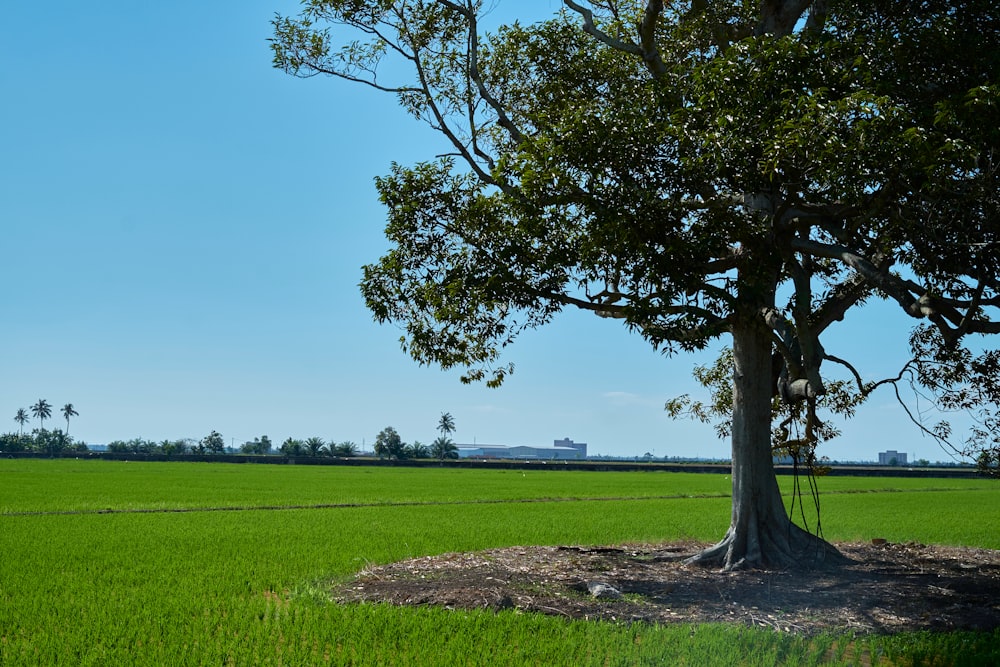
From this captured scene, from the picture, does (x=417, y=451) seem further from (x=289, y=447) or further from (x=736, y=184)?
(x=736, y=184)

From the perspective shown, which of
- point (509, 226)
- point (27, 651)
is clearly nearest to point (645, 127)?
point (509, 226)

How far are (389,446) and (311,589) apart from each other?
121299 millimetres

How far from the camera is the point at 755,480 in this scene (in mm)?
15859

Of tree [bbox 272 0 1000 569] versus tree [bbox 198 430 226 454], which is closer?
tree [bbox 272 0 1000 569]

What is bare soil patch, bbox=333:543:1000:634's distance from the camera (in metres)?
11.4

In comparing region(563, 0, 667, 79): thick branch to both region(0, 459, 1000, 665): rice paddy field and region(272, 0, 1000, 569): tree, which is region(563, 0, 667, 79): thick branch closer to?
region(272, 0, 1000, 569): tree

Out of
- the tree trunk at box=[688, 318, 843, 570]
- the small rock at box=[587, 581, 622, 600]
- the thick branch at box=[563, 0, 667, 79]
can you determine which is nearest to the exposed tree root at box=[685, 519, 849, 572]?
the tree trunk at box=[688, 318, 843, 570]

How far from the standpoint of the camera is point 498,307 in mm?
15500

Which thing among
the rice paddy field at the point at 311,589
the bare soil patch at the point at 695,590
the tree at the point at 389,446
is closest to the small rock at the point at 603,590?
the bare soil patch at the point at 695,590

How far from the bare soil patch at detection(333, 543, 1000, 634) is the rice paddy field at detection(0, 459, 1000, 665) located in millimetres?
688

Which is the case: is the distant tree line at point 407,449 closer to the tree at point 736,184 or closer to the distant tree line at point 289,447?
the distant tree line at point 289,447

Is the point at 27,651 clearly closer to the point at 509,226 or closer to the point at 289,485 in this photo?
the point at 509,226

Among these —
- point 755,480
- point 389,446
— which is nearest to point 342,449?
point 389,446

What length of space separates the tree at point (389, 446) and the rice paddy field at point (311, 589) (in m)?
91.9
